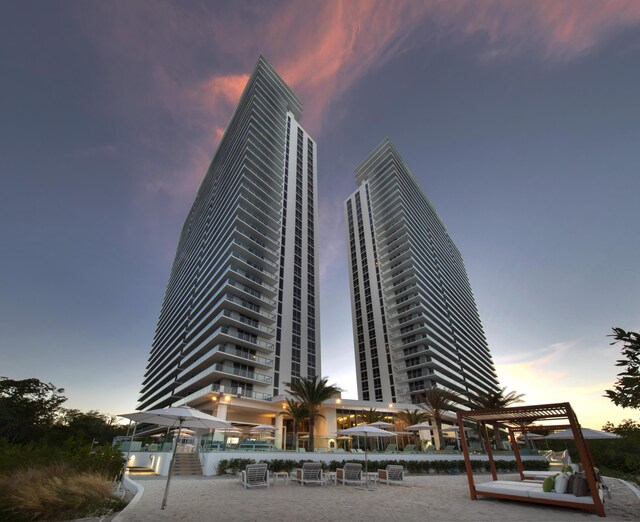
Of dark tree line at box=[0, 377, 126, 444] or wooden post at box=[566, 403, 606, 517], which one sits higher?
dark tree line at box=[0, 377, 126, 444]

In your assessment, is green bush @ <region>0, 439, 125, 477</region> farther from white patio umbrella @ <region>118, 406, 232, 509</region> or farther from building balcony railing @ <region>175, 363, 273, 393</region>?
building balcony railing @ <region>175, 363, 273, 393</region>

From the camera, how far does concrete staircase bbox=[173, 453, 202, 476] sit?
19.1m

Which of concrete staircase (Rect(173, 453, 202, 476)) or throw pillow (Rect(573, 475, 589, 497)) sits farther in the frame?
concrete staircase (Rect(173, 453, 202, 476))

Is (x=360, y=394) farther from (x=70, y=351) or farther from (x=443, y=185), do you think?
(x=443, y=185)

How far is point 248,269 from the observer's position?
45.5 metres

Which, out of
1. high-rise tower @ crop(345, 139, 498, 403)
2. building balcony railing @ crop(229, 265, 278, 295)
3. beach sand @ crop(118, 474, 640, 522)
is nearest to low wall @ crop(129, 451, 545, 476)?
beach sand @ crop(118, 474, 640, 522)

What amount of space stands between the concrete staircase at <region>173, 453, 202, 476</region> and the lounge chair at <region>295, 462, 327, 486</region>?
8736 mm

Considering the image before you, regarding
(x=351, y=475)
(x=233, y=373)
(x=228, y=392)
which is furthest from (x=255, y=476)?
(x=233, y=373)

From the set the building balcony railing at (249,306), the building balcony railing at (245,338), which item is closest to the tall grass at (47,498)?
the building balcony railing at (245,338)

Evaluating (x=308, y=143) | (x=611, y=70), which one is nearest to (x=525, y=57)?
(x=611, y=70)

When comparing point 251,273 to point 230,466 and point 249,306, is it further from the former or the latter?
point 230,466

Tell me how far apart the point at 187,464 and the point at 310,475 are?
10.5 metres

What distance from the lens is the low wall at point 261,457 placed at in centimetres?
1852

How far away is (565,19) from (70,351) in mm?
68332
